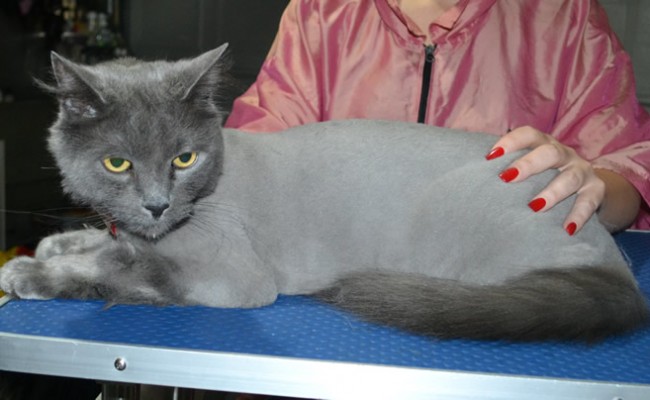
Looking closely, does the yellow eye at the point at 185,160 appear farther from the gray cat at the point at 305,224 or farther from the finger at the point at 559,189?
the finger at the point at 559,189

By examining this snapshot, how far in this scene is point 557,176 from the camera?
123cm

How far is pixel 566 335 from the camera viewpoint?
100cm

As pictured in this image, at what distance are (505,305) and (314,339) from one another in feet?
0.89

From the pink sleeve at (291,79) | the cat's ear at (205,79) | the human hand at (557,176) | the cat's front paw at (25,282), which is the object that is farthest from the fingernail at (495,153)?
the cat's front paw at (25,282)

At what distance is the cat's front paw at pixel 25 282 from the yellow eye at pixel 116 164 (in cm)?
19

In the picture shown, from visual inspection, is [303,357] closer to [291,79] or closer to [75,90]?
[75,90]

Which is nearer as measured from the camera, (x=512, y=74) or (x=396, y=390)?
(x=396, y=390)

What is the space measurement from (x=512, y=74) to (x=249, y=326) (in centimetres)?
100

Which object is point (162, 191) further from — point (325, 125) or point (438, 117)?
point (438, 117)

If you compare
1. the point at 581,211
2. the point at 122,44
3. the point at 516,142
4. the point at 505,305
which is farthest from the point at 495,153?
the point at 122,44

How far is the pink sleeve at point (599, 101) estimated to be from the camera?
62.8 inches

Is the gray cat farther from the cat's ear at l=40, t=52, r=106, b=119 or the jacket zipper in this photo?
the jacket zipper

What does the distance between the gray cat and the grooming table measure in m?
0.04

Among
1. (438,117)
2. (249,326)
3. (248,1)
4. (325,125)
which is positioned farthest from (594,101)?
(248,1)
